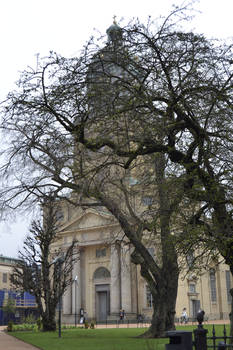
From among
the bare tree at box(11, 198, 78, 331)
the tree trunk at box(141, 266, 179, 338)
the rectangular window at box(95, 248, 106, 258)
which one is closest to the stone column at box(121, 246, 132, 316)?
the rectangular window at box(95, 248, 106, 258)

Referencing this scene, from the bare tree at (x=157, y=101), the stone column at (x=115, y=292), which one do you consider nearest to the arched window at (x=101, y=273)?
the stone column at (x=115, y=292)

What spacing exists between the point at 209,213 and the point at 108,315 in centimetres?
4053

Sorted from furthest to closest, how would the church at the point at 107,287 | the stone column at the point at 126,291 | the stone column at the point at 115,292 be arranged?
1. the church at the point at 107,287
2. the stone column at the point at 115,292
3. the stone column at the point at 126,291

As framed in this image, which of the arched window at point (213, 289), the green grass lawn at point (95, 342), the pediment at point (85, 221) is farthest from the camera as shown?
the arched window at point (213, 289)

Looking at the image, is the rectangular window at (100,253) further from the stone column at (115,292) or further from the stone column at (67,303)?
the stone column at (67,303)

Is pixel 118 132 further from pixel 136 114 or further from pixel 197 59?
pixel 197 59

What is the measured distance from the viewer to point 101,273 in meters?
55.8

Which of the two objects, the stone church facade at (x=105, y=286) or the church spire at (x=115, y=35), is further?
the stone church facade at (x=105, y=286)

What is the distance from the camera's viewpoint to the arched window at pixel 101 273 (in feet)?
181

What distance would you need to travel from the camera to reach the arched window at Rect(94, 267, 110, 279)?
181 feet

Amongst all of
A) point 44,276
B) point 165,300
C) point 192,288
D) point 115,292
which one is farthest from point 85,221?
point 165,300

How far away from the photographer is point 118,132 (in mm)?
12820

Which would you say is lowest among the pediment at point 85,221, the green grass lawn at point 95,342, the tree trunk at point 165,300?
the green grass lawn at point 95,342

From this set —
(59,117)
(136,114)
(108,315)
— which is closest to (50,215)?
(59,117)
